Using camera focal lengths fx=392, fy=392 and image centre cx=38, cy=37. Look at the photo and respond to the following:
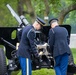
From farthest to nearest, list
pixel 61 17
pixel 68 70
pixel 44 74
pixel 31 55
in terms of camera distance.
Result: pixel 61 17 < pixel 44 74 < pixel 68 70 < pixel 31 55

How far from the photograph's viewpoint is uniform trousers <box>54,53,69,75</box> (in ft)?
31.4

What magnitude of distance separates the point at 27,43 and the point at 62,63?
112 cm

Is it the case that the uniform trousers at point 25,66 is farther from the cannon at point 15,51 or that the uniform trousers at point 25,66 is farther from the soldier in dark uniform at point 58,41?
the soldier in dark uniform at point 58,41

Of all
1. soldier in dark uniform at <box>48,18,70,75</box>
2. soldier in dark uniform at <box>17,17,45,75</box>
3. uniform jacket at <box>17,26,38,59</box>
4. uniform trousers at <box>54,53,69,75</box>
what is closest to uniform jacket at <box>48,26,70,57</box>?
soldier in dark uniform at <box>48,18,70,75</box>

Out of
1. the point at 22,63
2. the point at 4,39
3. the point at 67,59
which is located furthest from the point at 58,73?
the point at 4,39

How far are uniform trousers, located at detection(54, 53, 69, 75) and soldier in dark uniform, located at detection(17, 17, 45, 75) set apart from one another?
72 centimetres

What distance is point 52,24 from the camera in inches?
373

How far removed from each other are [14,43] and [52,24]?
57.5 inches

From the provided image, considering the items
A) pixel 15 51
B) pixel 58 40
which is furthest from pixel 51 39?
pixel 15 51

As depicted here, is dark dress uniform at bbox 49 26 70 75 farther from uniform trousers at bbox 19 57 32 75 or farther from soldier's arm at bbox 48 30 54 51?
uniform trousers at bbox 19 57 32 75

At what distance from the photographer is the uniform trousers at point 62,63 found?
958 cm

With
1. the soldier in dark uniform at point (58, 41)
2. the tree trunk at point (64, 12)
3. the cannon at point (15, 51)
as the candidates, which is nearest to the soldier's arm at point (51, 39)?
the soldier in dark uniform at point (58, 41)

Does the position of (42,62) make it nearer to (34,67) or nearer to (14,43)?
(34,67)

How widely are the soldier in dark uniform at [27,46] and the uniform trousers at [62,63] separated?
718 millimetres
